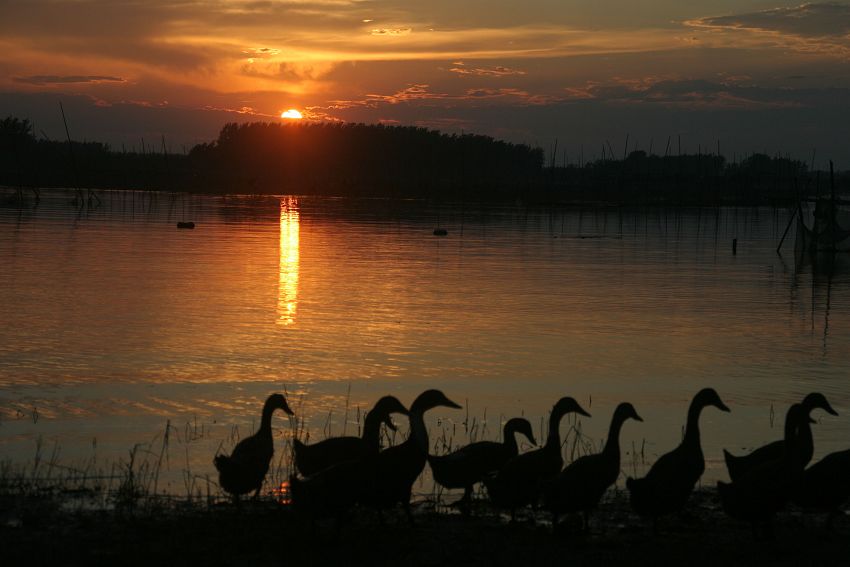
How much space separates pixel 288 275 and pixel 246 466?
22602 millimetres

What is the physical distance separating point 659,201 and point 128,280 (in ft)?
307

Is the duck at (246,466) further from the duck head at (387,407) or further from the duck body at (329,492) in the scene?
the duck head at (387,407)

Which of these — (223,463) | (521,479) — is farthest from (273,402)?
(521,479)

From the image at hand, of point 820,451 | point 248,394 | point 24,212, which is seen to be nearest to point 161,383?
point 248,394

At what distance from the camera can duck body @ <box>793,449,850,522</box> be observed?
29.0 feet

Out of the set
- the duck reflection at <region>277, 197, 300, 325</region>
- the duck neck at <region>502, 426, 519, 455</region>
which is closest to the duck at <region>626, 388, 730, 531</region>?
the duck neck at <region>502, 426, 519, 455</region>

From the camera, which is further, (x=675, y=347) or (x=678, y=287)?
(x=678, y=287)

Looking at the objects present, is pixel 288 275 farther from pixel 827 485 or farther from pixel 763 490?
pixel 763 490

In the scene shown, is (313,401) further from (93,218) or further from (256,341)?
(93,218)

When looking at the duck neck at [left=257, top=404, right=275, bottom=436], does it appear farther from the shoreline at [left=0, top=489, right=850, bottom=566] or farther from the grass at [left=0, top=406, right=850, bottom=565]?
the shoreline at [left=0, top=489, right=850, bottom=566]

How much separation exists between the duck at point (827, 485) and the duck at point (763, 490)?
0.40 m

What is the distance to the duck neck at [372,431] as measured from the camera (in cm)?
887

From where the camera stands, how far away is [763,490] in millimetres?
8258

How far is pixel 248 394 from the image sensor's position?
14844mm
